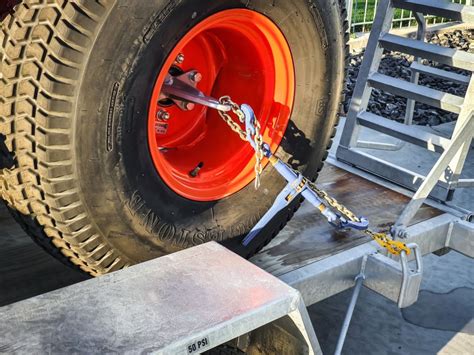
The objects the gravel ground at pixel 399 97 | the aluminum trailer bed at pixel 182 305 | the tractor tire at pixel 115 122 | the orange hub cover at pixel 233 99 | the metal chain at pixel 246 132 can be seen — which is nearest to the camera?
the aluminum trailer bed at pixel 182 305

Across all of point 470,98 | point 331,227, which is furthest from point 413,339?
point 470,98

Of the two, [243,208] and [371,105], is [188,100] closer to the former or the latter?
[243,208]

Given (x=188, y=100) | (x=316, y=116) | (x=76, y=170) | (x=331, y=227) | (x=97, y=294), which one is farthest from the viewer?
(x=331, y=227)

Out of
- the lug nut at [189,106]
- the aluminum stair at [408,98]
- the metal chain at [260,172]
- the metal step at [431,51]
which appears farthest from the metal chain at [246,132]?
the metal step at [431,51]

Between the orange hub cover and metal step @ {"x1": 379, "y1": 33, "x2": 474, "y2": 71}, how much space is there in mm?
1211

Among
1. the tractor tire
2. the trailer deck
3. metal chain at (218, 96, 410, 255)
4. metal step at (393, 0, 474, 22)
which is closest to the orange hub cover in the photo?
the tractor tire

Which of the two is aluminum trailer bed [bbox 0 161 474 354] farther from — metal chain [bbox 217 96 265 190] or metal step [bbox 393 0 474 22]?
metal step [bbox 393 0 474 22]

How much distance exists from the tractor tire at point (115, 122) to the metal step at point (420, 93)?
1034mm

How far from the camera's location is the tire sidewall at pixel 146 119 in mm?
1972

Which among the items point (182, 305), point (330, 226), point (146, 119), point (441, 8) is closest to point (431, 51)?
point (441, 8)

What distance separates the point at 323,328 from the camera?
3.44 metres

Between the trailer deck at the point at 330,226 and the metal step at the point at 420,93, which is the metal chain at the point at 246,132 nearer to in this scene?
the trailer deck at the point at 330,226

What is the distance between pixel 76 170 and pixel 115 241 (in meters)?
0.31

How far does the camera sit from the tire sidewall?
6.47 ft
